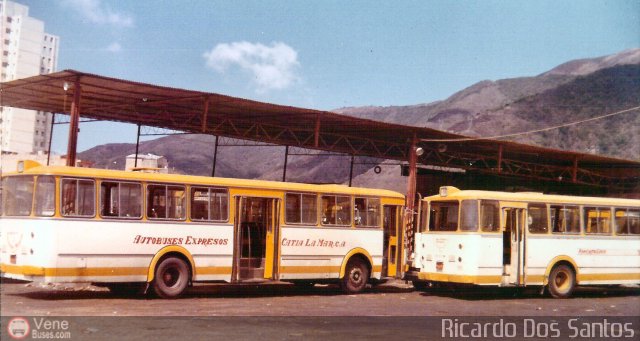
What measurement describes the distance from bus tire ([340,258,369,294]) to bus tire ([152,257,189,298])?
15.5 ft

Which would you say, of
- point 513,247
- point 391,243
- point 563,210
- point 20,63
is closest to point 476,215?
point 513,247

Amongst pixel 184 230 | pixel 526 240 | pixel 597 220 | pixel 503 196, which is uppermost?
pixel 503 196

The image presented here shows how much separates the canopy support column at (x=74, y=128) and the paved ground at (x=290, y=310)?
15.0ft

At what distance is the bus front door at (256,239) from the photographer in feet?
51.2

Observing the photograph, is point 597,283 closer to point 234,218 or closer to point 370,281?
point 370,281

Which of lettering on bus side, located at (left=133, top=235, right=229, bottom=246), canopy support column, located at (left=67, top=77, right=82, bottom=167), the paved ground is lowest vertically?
the paved ground

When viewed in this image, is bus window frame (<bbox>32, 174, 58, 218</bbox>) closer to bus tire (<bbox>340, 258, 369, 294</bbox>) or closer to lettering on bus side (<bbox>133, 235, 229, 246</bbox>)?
lettering on bus side (<bbox>133, 235, 229, 246</bbox>)

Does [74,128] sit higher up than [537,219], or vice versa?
[74,128]

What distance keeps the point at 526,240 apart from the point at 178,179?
926 centimetres

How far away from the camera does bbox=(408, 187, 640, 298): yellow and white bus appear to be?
55.6 feet

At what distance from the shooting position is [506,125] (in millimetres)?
99000

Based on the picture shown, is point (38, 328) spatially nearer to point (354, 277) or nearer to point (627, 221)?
point (354, 277)

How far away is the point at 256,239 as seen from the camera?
16.0m

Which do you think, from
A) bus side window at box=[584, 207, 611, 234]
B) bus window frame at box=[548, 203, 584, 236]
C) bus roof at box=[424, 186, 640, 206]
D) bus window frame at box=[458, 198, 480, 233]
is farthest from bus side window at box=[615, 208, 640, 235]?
bus window frame at box=[458, 198, 480, 233]
